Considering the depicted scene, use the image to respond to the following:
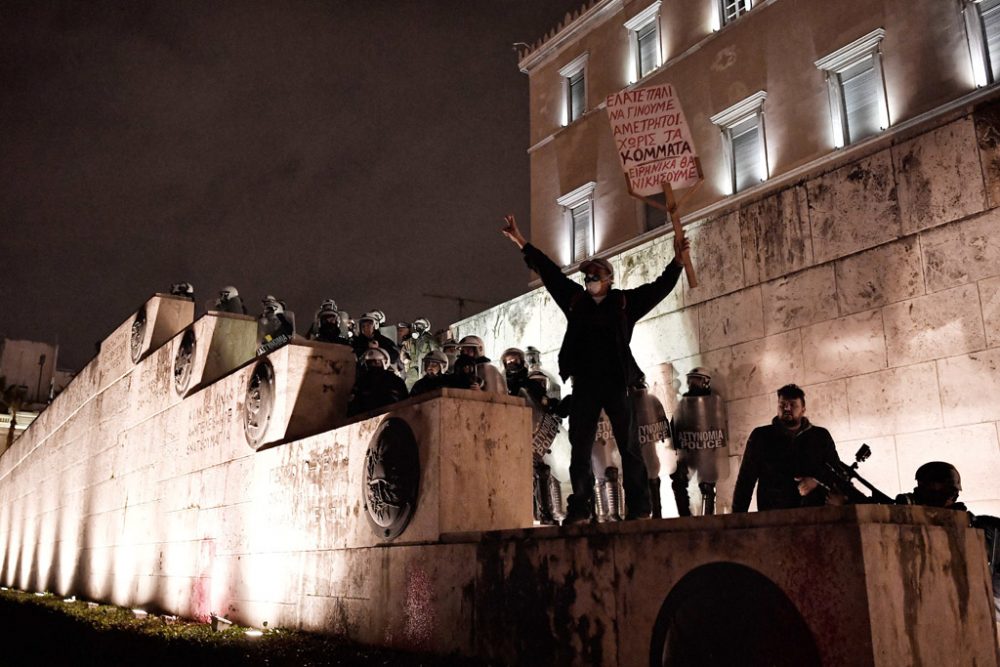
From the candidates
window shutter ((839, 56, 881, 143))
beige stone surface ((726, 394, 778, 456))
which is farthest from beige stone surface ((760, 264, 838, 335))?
window shutter ((839, 56, 881, 143))

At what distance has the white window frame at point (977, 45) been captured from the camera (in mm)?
15031

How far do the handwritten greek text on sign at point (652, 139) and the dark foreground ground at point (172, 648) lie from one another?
4806 millimetres

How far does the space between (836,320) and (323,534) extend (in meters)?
5.25

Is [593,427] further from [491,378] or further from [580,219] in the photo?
[580,219]

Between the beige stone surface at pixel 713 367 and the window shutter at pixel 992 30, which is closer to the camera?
the beige stone surface at pixel 713 367

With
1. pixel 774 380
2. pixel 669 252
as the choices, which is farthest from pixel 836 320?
pixel 669 252

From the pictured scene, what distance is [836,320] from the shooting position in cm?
821

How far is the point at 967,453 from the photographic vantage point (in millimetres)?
7270

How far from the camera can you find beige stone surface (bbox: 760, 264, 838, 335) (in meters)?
8.31

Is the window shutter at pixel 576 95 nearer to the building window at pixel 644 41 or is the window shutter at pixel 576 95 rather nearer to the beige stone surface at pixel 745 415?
the building window at pixel 644 41

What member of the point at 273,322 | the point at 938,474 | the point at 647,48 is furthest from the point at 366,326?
the point at 647,48

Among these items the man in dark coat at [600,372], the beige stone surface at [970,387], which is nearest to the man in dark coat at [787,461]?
the man in dark coat at [600,372]

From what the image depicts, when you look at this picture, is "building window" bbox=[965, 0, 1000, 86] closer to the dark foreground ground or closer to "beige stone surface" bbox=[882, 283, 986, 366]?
"beige stone surface" bbox=[882, 283, 986, 366]

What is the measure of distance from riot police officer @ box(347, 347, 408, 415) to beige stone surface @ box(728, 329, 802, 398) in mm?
3483
